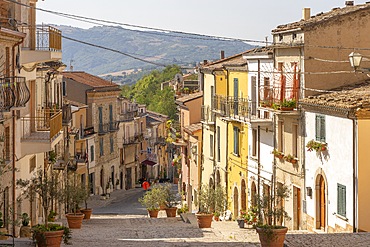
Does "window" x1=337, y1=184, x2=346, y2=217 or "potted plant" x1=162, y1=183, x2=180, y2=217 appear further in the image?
"potted plant" x1=162, y1=183, x2=180, y2=217

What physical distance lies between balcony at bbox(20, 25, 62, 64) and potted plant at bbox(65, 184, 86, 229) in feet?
22.0

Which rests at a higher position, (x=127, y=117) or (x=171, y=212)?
(x=127, y=117)

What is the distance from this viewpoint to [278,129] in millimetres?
34250

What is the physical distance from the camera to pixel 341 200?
2688 centimetres

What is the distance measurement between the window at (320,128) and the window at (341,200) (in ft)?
7.60

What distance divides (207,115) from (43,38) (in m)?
21.1

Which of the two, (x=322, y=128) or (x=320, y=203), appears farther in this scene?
(x=320, y=203)

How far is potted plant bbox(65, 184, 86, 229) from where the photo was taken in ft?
105

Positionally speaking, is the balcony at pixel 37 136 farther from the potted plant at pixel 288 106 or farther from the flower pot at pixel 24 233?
the potted plant at pixel 288 106

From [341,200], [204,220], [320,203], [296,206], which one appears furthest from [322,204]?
[204,220]

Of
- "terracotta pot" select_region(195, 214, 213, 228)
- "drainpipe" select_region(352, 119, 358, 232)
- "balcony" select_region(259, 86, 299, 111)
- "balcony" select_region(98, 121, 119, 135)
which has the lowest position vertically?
"terracotta pot" select_region(195, 214, 213, 228)

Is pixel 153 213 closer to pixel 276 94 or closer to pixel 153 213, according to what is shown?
pixel 153 213

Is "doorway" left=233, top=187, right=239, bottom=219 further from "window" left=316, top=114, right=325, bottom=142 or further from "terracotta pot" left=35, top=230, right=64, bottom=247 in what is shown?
"terracotta pot" left=35, top=230, right=64, bottom=247

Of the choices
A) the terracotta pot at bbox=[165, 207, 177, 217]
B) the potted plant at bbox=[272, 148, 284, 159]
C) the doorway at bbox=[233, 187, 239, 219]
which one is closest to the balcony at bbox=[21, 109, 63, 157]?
the potted plant at bbox=[272, 148, 284, 159]
